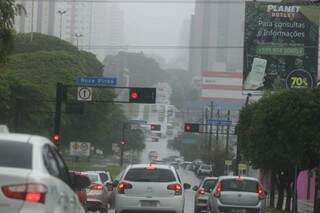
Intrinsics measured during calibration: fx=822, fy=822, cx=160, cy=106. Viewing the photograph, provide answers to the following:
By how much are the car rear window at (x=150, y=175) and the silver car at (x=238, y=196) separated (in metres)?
3.48

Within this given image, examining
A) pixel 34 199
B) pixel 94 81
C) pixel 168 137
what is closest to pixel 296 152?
pixel 94 81

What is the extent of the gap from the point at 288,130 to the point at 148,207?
42.9 ft

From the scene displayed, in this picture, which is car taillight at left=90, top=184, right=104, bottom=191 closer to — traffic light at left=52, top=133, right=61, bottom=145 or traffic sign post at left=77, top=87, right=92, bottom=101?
traffic light at left=52, top=133, right=61, bottom=145

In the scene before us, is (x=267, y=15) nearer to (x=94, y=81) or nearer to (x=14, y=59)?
(x=94, y=81)

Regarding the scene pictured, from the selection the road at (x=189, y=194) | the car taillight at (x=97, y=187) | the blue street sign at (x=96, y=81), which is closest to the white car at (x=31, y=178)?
the car taillight at (x=97, y=187)

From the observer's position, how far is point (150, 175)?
20.9m

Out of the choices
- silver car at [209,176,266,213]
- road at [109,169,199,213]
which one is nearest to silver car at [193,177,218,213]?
road at [109,169,199,213]

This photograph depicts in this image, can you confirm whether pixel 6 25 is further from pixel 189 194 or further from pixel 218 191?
pixel 189 194

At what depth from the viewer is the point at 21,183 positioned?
8.61 metres

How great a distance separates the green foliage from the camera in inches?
1250

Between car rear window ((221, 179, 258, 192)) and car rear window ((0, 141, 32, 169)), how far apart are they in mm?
15427

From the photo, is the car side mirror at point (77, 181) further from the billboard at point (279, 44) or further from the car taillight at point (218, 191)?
the billboard at point (279, 44)

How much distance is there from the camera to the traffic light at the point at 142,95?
3972 cm

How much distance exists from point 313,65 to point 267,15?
431cm
